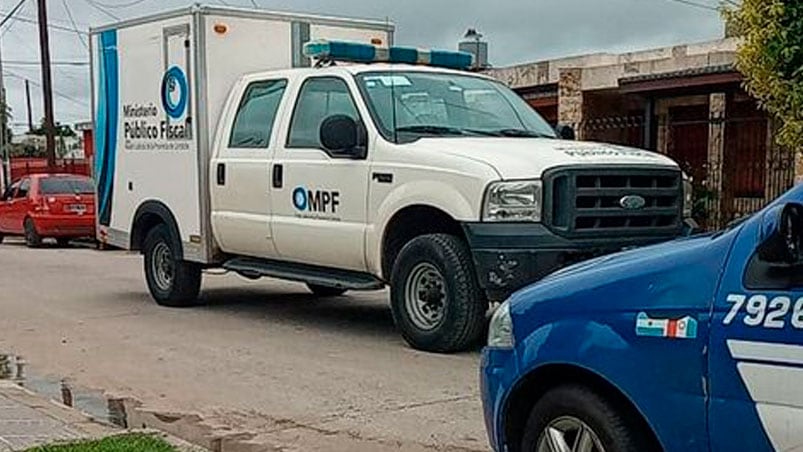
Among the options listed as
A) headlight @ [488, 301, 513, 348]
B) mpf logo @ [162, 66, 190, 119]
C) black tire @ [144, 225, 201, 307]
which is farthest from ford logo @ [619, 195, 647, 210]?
black tire @ [144, 225, 201, 307]

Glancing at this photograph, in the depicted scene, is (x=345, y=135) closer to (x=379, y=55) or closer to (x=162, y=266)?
(x=379, y=55)

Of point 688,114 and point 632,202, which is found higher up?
point 688,114

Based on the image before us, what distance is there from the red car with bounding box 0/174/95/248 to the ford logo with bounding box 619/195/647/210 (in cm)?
1616

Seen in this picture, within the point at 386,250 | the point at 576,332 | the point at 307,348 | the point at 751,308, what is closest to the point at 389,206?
the point at 386,250

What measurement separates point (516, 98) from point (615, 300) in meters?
6.35

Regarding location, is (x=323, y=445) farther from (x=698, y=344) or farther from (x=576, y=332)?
(x=698, y=344)

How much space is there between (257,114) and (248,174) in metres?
0.62

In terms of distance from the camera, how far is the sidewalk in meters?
5.95

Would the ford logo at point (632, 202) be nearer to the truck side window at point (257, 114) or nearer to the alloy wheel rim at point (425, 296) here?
the alloy wheel rim at point (425, 296)

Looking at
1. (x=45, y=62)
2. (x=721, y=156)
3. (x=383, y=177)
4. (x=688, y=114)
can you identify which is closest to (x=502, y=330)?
(x=383, y=177)

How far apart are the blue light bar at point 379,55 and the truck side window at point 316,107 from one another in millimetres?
627

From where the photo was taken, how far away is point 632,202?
8.26 m

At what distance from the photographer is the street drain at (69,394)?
6.98 meters

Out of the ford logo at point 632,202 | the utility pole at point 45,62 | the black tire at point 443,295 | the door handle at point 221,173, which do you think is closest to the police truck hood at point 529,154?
the ford logo at point 632,202
